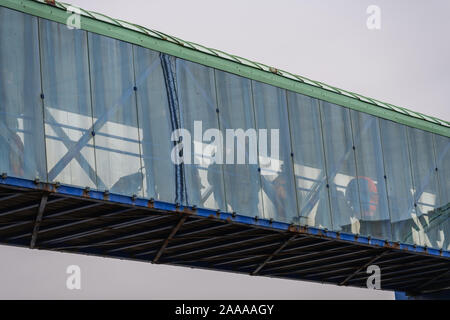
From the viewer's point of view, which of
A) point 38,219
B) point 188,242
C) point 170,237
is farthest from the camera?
point 188,242

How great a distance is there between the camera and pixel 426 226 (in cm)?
4388

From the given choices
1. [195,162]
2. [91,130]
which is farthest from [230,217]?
[91,130]

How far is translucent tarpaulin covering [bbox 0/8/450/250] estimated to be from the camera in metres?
30.3

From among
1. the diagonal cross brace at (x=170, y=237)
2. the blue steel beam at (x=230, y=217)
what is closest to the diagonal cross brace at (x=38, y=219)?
the blue steel beam at (x=230, y=217)

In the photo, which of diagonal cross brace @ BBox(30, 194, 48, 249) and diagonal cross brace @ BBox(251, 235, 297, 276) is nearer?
diagonal cross brace @ BBox(30, 194, 48, 249)

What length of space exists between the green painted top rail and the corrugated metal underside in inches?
253

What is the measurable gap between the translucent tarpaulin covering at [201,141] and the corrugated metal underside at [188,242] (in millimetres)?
833

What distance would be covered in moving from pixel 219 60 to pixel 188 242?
7856mm

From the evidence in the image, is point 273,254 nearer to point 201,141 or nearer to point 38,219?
point 201,141

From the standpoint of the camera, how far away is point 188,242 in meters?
38.2

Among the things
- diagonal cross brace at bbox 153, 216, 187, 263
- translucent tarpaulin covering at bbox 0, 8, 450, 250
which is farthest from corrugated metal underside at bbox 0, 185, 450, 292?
translucent tarpaulin covering at bbox 0, 8, 450, 250

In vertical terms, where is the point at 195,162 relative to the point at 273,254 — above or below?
above

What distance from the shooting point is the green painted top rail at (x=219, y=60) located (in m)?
31.5

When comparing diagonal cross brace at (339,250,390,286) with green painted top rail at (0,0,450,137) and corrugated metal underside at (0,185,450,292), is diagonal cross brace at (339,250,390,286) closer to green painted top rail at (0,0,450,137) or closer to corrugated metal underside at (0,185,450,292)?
corrugated metal underside at (0,185,450,292)
